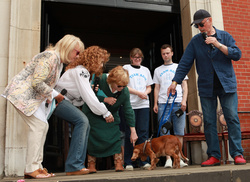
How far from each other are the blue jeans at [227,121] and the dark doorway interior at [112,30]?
238 centimetres

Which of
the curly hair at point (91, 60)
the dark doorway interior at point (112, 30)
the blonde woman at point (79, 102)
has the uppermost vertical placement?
the dark doorway interior at point (112, 30)

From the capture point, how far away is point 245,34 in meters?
6.12

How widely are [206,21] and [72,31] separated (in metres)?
5.11

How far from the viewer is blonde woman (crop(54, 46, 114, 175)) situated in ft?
10.6

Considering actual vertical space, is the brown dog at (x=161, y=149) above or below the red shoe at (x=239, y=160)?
above

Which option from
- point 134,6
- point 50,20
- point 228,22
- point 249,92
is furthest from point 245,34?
point 50,20

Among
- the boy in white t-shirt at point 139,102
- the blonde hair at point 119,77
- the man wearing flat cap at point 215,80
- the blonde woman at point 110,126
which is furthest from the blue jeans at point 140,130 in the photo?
the blonde hair at point 119,77

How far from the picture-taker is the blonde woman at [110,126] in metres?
3.57

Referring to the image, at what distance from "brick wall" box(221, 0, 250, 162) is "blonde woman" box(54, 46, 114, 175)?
11.3ft

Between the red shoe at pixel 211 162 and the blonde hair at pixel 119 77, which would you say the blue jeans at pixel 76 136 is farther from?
the red shoe at pixel 211 162

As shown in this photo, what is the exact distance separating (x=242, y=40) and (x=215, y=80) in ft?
9.15

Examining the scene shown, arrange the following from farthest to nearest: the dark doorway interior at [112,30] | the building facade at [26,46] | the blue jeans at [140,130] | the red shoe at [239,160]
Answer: the dark doorway interior at [112,30]
the building facade at [26,46]
the blue jeans at [140,130]
the red shoe at [239,160]

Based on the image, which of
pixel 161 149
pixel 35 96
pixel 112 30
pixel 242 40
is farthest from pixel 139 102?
pixel 112 30

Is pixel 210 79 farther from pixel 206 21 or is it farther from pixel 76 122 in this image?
pixel 76 122
